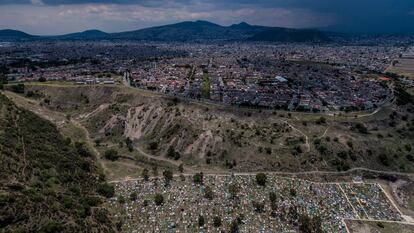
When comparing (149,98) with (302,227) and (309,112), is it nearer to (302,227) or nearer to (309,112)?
(309,112)

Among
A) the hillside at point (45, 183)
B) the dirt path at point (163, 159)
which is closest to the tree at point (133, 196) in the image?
the hillside at point (45, 183)

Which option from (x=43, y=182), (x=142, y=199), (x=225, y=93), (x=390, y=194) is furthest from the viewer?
(x=225, y=93)

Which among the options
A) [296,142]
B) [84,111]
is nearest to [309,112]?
[296,142]

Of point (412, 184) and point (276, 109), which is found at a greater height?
point (276, 109)

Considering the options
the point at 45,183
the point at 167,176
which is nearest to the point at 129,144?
the point at 167,176

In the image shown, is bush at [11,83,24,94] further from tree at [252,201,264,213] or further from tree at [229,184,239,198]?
tree at [252,201,264,213]

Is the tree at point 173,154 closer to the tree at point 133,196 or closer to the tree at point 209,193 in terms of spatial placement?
the tree at point 209,193

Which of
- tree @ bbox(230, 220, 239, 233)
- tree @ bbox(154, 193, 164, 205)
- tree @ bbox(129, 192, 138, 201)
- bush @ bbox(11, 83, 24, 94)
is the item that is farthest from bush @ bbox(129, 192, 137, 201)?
bush @ bbox(11, 83, 24, 94)
